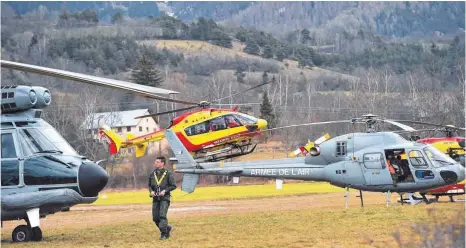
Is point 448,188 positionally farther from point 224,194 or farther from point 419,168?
point 224,194

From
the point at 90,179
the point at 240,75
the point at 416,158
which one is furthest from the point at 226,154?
the point at 240,75

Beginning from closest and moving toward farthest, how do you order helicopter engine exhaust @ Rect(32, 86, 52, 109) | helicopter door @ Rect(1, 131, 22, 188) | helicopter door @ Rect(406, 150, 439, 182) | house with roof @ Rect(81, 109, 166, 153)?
helicopter door @ Rect(1, 131, 22, 188) < helicopter engine exhaust @ Rect(32, 86, 52, 109) < helicopter door @ Rect(406, 150, 439, 182) < house with roof @ Rect(81, 109, 166, 153)

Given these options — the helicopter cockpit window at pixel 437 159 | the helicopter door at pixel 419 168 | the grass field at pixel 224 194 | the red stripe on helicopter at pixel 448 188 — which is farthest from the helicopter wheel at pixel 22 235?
the grass field at pixel 224 194

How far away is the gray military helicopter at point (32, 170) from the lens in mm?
18531

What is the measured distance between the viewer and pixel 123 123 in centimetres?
10462

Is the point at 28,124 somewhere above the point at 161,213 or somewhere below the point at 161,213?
above

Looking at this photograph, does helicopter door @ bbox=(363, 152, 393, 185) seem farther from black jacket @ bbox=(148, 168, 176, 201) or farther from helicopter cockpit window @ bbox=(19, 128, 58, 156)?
helicopter cockpit window @ bbox=(19, 128, 58, 156)

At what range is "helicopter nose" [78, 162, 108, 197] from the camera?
740 inches

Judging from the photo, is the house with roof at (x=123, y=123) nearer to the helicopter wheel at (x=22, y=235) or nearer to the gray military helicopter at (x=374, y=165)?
the gray military helicopter at (x=374, y=165)

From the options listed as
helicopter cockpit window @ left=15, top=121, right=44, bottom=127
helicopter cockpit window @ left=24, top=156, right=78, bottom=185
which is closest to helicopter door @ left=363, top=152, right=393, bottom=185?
helicopter cockpit window @ left=24, top=156, right=78, bottom=185

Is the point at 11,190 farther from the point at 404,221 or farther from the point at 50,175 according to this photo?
the point at 404,221

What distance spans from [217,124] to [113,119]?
199ft

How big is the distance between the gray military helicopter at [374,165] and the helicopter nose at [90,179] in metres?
7.82

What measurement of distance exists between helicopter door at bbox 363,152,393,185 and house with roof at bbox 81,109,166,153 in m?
57.9
